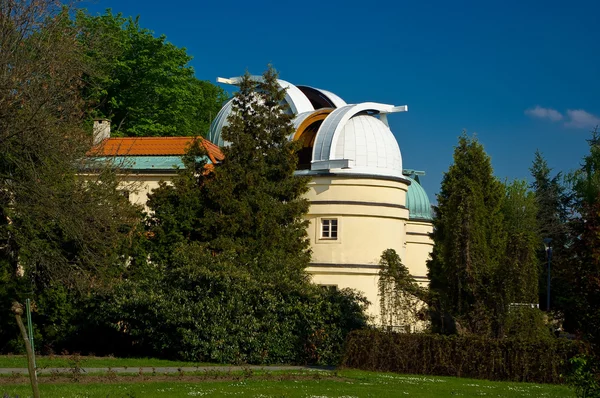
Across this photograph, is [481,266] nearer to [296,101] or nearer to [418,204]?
[296,101]

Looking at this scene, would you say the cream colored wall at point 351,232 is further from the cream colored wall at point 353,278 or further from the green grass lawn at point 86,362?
the green grass lawn at point 86,362

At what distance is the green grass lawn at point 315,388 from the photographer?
14750 millimetres

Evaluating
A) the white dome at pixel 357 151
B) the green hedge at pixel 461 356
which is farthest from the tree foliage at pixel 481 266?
the white dome at pixel 357 151

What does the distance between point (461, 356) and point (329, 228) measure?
1239 cm

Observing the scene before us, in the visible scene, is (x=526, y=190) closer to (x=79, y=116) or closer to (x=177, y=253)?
(x=177, y=253)

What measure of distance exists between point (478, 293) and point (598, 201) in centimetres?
949

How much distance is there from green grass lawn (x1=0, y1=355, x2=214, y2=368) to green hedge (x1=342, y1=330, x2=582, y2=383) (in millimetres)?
4107

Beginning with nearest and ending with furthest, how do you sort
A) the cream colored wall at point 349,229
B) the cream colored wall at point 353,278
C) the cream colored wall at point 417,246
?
the cream colored wall at point 353,278, the cream colored wall at point 349,229, the cream colored wall at point 417,246

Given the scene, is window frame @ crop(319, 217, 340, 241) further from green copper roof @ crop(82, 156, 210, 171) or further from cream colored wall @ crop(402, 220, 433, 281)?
cream colored wall @ crop(402, 220, 433, 281)

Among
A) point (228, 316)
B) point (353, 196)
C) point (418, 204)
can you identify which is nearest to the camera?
point (228, 316)

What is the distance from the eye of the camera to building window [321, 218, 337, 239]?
32469mm

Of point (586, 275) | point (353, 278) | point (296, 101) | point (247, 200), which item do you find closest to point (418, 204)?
point (296, 101)

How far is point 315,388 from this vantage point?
53.1 ft

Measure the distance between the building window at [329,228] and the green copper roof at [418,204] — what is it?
40.4 feet
